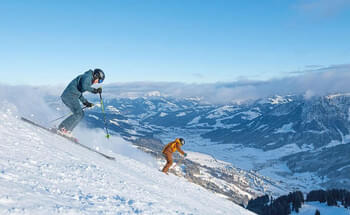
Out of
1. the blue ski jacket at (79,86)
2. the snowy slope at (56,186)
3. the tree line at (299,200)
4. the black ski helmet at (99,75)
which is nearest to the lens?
the snowy slope at (56,186)

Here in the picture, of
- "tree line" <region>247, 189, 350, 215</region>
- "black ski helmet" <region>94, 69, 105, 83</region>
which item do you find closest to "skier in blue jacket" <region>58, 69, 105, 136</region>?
"black ski helmet" <region>94, 69, 105, 83</region>

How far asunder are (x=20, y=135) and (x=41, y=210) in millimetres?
9413

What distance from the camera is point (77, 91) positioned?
18.5 meters

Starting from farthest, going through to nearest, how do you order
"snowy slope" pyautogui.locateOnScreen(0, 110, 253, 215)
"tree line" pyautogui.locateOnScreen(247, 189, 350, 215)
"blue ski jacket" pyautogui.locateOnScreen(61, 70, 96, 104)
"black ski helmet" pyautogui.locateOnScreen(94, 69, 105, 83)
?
"tree line" pyautogui.locateOnScreen(247, 189, 350, 215) → "black ski helmet" pyautogui.locateOnScreen(94, 69, 105, 83) → "blue ski jacket" pyautogui.locateOnScreen(61, 70, 96, 104) → "snowy slope" pyautogui.locateOnScreen(0, 110, 253, 215)

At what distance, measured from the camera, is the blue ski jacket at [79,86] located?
1775cm

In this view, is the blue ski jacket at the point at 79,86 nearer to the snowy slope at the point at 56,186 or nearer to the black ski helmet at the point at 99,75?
the black ski helmet at the point at 99,75

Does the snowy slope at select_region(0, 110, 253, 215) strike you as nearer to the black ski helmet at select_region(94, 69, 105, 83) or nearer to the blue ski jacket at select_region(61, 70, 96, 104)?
the blue ski jacket at select_region(61, 70, 96, 104)

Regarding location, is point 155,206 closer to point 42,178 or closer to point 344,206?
point 42,178

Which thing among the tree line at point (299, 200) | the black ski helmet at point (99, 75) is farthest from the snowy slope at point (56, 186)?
the tree line at point (299, 200)

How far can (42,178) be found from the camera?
10.2m

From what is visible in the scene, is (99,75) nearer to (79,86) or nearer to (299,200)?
(79,86)

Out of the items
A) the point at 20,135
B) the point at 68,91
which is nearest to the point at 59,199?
the point at 20,135

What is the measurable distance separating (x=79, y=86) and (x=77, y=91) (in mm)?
385

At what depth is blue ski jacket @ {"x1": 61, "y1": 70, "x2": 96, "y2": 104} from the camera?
1775 cm
